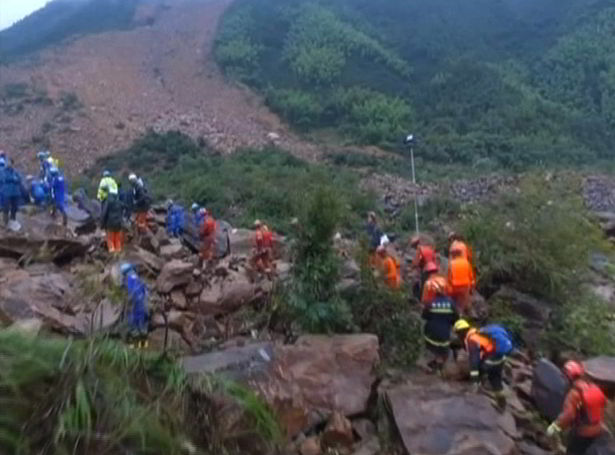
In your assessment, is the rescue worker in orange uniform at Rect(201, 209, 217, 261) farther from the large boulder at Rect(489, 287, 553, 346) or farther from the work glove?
the work glove

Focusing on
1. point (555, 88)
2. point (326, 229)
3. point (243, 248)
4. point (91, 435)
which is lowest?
point (555, 88)

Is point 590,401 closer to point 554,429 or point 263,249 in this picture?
point 554,429

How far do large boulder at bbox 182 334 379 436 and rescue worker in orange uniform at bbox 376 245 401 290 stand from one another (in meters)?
1.13

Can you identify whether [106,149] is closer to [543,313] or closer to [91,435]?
[543,313]

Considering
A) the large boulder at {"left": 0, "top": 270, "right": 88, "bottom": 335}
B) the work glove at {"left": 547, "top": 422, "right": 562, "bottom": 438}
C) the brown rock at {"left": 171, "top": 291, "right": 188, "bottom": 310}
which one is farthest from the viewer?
→ the brown rock at {"left": 171, "top": 291, "right": 188, "bottom": 310}

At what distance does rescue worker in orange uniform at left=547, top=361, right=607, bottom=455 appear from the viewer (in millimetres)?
6023

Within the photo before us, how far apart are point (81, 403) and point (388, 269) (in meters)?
4.79

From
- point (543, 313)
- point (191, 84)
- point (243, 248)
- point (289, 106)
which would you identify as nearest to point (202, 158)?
point (289, 106)

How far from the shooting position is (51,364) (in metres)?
4.39

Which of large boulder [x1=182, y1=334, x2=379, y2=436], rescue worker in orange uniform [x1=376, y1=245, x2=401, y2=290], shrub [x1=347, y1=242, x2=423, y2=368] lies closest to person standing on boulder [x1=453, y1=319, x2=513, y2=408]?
shrub [x1=347, y1=242, x2=423, y2=368]

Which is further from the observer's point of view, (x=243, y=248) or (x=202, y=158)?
(x=202, y=158)

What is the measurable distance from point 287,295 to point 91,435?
3.53 meters

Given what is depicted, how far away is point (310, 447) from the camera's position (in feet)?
18.9

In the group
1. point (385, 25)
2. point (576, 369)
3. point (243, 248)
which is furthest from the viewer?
point (385, 25)
